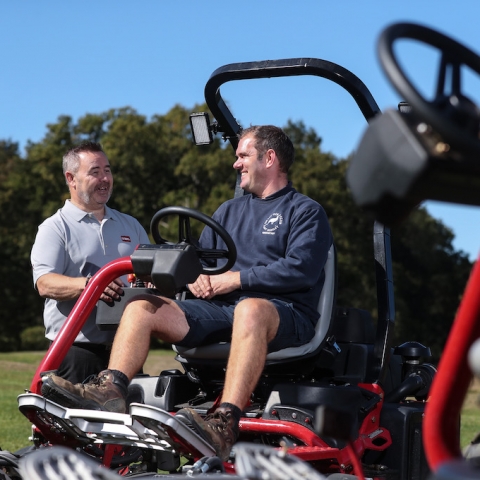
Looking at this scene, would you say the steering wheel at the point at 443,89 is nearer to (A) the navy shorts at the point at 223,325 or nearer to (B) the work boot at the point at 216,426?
(B) the work boot at the point at 216,426

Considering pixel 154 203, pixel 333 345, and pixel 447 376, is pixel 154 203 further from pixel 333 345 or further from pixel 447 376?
pixel 447 376

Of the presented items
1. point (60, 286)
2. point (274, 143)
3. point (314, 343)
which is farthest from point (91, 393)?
point (274, 143)

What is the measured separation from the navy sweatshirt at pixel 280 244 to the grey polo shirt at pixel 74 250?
72 cm

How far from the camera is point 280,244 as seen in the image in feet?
14.2

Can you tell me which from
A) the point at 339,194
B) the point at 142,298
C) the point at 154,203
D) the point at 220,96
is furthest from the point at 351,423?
the point at 154,203

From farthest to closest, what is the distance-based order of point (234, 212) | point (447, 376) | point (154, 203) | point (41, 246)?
point (154, 203), point (41, 246), point (234, 212), point (447, 376)

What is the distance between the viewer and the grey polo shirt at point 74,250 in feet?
15.9

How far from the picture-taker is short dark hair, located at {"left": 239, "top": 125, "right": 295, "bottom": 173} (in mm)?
4609

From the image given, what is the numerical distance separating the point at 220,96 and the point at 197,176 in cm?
2596

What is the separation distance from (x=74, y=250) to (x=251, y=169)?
111 centimetres

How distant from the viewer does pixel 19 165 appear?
33.4m

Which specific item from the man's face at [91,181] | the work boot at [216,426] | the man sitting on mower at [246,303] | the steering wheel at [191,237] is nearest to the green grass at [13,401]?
the man's face at [91,181]

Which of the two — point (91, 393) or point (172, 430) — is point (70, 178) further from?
point (172, 430)

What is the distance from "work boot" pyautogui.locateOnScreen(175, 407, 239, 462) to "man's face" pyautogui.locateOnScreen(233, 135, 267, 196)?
1.43 metres
